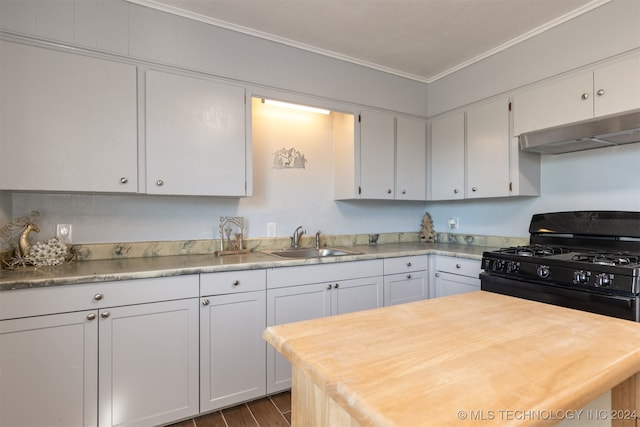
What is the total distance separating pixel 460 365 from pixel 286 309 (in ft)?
5.13

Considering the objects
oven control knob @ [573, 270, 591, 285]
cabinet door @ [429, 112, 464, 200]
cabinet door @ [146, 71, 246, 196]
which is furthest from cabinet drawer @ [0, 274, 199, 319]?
cabinet door @ [429, 112, 464, 200]

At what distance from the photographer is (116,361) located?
1.66 m

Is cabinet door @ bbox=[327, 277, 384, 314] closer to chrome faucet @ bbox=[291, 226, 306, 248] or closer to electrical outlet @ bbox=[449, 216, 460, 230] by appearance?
chrome faucet @ bbox=[291, 226, 306, 248]

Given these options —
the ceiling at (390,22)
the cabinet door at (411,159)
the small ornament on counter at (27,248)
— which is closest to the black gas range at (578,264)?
the cabinet door at (411,159)

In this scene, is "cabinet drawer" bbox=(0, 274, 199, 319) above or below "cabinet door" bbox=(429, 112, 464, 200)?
below

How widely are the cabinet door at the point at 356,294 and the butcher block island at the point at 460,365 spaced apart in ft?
4.13

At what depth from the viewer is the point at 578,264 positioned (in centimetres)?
170

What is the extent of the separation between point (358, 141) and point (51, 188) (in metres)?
2.12

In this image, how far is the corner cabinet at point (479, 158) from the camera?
8.34ft

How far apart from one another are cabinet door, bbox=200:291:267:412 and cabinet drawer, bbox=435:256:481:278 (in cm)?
154

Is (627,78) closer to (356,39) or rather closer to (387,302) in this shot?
(356,39)

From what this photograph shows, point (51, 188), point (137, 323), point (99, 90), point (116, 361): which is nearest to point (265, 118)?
point (99, 90)

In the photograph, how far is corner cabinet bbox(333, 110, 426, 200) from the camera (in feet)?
9.30

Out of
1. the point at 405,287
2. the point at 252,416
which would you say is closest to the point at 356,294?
the point at 405,287
